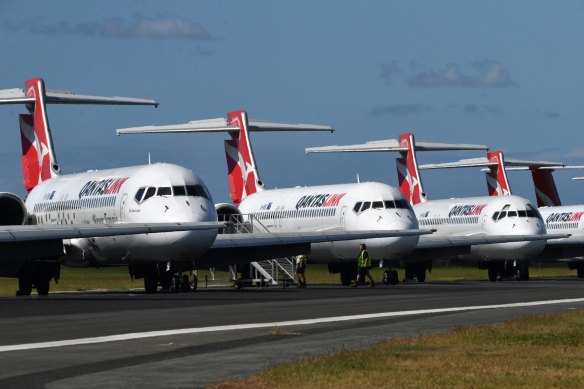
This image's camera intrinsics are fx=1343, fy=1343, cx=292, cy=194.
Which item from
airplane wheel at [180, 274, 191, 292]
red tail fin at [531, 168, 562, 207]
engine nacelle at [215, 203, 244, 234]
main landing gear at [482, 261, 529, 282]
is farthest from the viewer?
red tail fin at [531, 168, 562, 207]

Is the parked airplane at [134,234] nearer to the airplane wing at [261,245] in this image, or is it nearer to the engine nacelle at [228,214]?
the airplane wing at [261,245]

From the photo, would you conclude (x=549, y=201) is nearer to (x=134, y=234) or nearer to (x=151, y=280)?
(x=151, y=280)

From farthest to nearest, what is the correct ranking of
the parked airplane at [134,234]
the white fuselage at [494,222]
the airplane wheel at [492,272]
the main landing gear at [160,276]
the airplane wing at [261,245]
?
1. the airplane wheel at [492,272]
2. the white fuselage at [494,222]
3. the airplane wing at [261,245]
4. the main landing gear at [160,276]
5. the parked airplane at [134,234]

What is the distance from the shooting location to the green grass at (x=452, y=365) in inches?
531

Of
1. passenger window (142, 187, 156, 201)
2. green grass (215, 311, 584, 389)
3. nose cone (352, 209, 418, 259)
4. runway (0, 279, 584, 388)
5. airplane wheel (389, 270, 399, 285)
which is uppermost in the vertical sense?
passenger window (142, 187, 156, 201)

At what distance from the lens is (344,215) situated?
2142 inches

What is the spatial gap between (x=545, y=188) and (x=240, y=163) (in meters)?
35.2

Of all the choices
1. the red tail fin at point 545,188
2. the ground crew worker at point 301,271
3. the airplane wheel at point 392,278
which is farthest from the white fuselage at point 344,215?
the red tail fin at point 545,188

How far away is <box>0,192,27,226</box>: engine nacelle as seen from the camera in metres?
45.8

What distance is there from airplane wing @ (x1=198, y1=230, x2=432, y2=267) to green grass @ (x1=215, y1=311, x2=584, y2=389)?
2407 cm

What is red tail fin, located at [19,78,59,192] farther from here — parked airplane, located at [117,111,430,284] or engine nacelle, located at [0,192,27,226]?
parked airplane, located at [117,111,430,284]

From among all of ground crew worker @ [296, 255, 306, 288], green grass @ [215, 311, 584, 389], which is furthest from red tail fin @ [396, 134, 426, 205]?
green grass @ [215, 311, 584, 389]

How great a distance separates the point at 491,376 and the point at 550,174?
81.8 meters

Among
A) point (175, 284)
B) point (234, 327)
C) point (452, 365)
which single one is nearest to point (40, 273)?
point (175, 284)
